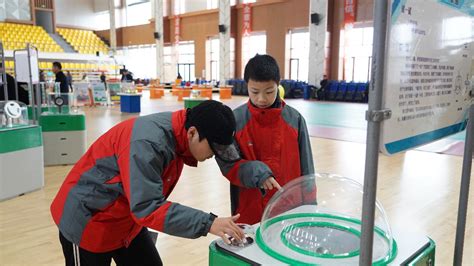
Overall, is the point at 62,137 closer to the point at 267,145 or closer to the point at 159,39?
the point at 267,145

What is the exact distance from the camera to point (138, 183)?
120 cm

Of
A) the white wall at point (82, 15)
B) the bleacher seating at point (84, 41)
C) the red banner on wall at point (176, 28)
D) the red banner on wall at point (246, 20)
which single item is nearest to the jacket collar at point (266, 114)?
the red banner on wall at point (246, 20)

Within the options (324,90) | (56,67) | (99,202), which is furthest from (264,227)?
(324,90)

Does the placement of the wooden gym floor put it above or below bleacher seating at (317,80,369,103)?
below

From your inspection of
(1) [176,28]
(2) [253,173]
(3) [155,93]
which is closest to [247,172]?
(2) [253,173]

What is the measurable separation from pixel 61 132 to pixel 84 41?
25.7m

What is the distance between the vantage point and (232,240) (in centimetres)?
102

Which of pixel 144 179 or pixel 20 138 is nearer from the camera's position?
pixel 144 179

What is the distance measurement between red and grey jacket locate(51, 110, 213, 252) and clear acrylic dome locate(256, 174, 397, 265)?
0.77ft

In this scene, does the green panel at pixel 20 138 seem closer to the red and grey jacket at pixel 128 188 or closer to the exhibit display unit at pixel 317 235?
the red and grey jacket at pixel 128 188

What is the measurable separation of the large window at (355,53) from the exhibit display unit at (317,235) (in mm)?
16750

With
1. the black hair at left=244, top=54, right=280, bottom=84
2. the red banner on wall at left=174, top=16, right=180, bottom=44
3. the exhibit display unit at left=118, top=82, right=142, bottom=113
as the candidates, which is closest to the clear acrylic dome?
the black hair at left=244, top=54, right=280, bottom=84

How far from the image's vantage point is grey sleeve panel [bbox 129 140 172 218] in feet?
3.93

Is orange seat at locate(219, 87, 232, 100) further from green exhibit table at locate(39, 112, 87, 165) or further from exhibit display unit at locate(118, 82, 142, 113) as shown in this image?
green exhibit table at locate(39, 112, 87, 165)
